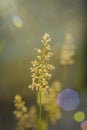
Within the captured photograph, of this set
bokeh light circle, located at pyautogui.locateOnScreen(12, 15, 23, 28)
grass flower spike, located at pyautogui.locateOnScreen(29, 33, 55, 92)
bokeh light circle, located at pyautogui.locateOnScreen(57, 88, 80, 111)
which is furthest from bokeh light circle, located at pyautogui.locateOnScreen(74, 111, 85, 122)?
grass flower spike, located at pyautogui.locateOnScreen(29, 33, 55, 92)

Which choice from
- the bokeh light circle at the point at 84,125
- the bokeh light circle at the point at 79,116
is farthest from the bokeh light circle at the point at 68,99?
the bokeh light circle at the point at 84,125

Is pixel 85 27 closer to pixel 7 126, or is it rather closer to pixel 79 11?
pixel 79 11

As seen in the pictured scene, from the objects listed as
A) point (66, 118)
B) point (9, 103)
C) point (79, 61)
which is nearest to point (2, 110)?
point (9, 103)

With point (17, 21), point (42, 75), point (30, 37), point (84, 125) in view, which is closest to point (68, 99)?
point (84, 125)

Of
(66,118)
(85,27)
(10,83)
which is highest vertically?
(85,27)

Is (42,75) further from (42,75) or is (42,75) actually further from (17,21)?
(17,21)

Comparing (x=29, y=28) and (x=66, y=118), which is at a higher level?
→ (x=29, y=28)

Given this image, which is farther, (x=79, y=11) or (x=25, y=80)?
(x=79, y=11)

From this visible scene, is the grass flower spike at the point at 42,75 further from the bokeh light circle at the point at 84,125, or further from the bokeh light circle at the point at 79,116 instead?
the bokeh light circle at the point at 79,116
